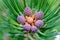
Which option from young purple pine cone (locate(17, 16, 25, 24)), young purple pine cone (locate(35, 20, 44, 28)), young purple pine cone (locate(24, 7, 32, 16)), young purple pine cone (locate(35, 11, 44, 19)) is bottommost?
young purple pine cone (locate(35, 20, 44, 28))

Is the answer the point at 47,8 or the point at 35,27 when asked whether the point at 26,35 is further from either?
the point at 47,8

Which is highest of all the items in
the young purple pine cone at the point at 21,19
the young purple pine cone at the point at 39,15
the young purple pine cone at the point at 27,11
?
the young purple pine cone at the point at 27,11

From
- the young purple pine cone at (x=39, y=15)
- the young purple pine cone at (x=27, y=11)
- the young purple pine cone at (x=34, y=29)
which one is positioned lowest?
the young purple pine cone at (x=34, y=29)

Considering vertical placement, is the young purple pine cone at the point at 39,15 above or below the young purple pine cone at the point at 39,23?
above

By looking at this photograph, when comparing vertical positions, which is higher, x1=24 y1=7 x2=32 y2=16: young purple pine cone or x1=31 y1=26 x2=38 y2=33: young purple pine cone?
x1=24 y1=7 x2=32 y2=16: young purple pine cone

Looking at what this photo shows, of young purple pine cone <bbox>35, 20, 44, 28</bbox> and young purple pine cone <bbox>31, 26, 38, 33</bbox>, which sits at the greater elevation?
young purple pine cone <bbox>35, 20, 44, 28</bbox>

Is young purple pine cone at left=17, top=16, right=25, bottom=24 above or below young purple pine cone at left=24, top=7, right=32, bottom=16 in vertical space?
below

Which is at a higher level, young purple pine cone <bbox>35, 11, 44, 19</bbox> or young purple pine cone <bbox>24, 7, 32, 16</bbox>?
young purple pine cone <bbox>24, 7, 32, 16</bbox>

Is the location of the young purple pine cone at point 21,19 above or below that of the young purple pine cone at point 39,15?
below

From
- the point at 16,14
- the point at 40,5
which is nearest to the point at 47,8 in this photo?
the point at 40,5

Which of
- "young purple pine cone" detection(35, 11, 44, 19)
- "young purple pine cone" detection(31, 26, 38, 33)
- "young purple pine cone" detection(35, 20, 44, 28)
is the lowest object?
"young purple pine cone" detection(31, 26, 38, 33)

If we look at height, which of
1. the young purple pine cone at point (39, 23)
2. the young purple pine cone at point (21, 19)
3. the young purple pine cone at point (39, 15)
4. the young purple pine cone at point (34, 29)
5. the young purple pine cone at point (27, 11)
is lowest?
the young purple pine cone at point (34, 29)

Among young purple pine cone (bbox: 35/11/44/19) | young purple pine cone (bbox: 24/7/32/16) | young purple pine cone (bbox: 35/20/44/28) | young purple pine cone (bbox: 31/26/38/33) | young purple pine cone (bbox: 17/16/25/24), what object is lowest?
young purple pine cone (bbox: 31/26/38/33)
